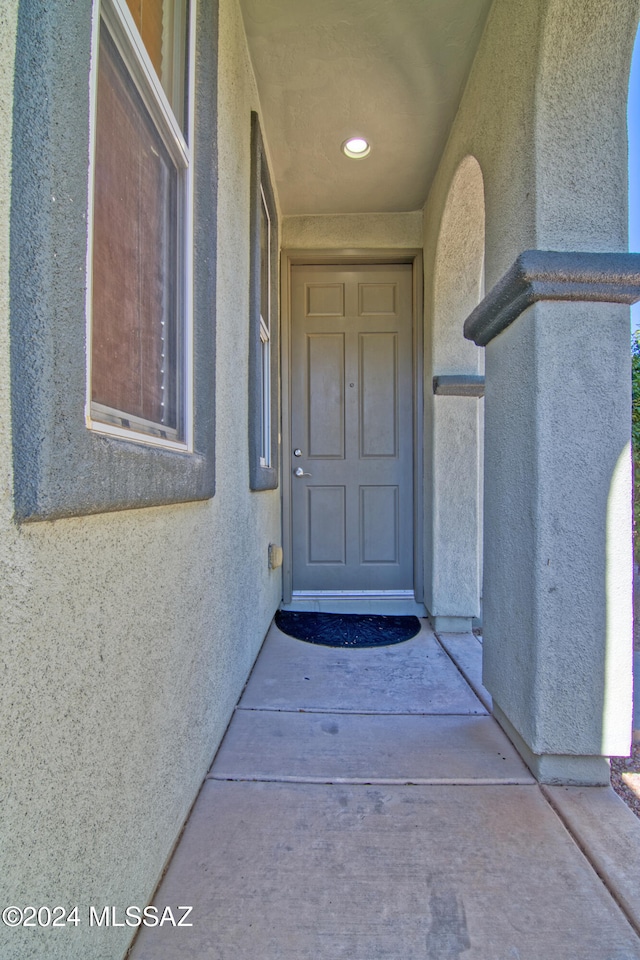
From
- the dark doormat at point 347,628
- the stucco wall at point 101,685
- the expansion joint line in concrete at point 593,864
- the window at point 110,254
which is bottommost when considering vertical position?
the dark doormat at point 347,628

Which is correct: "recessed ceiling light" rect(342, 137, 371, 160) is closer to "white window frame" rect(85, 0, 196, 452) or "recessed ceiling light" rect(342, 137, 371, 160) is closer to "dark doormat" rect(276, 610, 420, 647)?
"white window frame" rect(85, 0, 196, 452)

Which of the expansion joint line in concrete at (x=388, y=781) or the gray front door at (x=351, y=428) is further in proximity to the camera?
the gray front door at (x=351, y=428)

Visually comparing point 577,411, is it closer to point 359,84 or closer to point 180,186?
point 180,186

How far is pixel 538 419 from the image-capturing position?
1459mm

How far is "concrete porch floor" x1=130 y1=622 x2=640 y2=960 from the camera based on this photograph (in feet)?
3.18

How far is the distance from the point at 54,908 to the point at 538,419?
160cm

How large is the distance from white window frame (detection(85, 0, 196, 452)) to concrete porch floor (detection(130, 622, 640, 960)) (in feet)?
3.53

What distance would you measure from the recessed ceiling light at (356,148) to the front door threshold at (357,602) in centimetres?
286

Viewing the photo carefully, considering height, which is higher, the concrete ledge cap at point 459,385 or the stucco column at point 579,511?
the concrete ledge cap at point 459,385

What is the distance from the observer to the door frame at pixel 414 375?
326 centimetres

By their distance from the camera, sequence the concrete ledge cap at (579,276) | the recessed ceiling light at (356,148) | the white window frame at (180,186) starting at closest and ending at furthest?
1. the white window frame at (180,186)
2. the concrete ledge cap at (579,276)
3. the recessed ceiling light at (356,148)

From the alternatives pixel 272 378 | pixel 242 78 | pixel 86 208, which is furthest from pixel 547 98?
pixel 272 378

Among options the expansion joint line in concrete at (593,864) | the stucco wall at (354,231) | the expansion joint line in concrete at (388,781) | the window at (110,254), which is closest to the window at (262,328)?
the stucco wall at (354,231)

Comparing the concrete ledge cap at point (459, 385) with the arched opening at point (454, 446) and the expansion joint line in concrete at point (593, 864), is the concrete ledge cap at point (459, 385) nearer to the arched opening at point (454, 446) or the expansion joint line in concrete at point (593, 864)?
the arched opening at point (454, 446)
